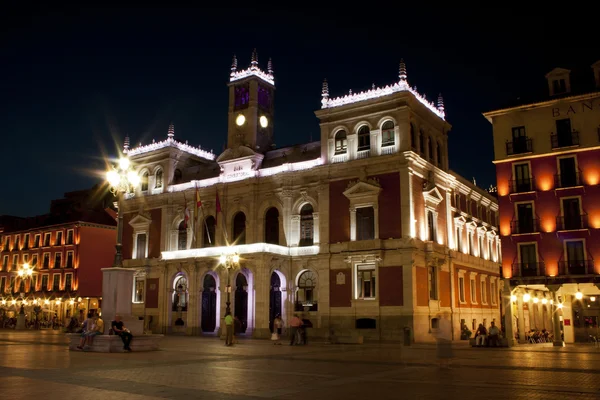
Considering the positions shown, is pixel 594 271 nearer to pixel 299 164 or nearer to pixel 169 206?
pixel 299 164

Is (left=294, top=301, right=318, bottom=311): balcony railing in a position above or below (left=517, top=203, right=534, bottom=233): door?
below

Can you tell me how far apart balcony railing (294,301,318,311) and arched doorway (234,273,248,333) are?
4.23 m

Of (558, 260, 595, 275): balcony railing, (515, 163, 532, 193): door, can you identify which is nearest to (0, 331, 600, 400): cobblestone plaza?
(558, 260, 595, 275): balcony railing

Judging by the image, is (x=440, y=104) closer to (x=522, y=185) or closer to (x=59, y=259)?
(x=522, y=185)

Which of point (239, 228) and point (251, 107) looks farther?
point (251, 107)

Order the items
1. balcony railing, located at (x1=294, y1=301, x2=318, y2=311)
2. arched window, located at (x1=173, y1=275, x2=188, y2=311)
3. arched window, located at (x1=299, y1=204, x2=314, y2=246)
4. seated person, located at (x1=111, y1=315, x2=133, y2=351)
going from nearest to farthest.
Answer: seated person, located at (x1=111, y1=315, x2=133, y2=351)
balcony railing, located at (x1=294, y1=301, x2=318, y2=311)
arched window, located at (x1=299, y1=204, x2=314, y2=246)
arched window, located at (x1=173, y1=275, x2=188, y2=311)

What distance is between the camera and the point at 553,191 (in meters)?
35.5

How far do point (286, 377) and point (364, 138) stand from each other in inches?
1171

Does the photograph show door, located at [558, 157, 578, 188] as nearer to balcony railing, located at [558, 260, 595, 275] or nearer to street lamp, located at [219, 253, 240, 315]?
balcony railing, located at [558, 260, 595, 275]

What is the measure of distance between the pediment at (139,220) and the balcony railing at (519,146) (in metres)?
32.3

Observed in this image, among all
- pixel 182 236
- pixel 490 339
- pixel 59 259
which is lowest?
pixel 490 339

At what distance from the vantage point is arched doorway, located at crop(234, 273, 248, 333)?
46.5 m

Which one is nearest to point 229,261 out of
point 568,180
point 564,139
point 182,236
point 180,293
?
point 180,293

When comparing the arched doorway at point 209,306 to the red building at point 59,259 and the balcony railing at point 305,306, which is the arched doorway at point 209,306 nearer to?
the balcony railing at point 305,306
